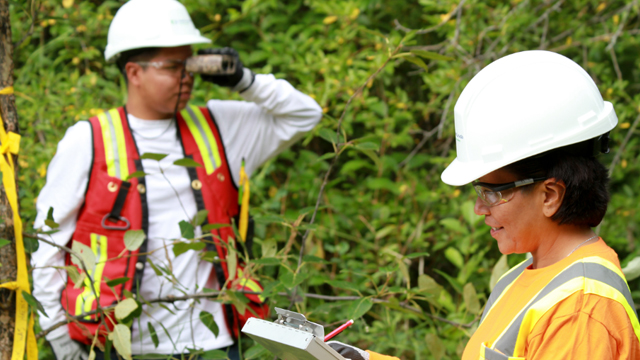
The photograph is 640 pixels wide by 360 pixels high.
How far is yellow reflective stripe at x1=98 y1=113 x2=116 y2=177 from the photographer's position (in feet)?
6.98

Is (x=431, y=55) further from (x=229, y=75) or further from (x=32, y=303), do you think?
(x=32, y=303)

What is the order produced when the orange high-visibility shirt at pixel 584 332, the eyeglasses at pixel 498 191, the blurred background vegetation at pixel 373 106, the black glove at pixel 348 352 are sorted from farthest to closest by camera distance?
1. the blurred background vegetation at pixel 373 106
2. the black glove at pixel 348 352
3. the eyeglasses at pixel 498 191
4. the orange high-visibility shirt at pixel 584 332

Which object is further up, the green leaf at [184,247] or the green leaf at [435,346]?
the green leaf at [184,247]

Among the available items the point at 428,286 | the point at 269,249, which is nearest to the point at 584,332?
the point at 428,286

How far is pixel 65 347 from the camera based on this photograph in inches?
82.4

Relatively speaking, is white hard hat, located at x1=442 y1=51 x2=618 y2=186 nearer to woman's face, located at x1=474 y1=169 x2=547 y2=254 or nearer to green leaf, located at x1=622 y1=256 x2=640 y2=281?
woman's face, located at x1=474 y1=169 x2=547 y2=254

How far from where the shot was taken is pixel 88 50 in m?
3.72

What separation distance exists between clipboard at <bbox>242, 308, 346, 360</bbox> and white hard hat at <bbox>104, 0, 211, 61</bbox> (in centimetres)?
144

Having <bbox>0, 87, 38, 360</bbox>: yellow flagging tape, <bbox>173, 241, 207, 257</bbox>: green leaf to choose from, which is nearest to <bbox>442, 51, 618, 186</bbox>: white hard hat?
<bbox>173, 241, 207, 257</bbox>: green leaf

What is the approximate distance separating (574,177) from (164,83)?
1.67 meters

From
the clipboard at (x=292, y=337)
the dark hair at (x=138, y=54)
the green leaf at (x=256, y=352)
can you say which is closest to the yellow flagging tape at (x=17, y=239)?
the green leaf at (x=256, y=352)

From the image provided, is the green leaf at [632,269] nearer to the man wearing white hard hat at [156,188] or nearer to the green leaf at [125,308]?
the man wearing white hard hat at [156,188]

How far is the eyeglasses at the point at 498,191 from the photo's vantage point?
1.16m

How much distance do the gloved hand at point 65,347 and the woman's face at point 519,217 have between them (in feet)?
5.41
